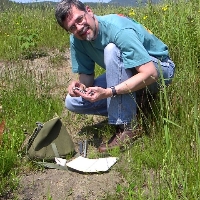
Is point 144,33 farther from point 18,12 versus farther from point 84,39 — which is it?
point 18,12

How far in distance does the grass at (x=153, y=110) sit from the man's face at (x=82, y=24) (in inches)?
27.0

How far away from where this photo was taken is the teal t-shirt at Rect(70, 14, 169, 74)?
2.59m

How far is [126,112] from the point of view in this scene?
282 centimetres

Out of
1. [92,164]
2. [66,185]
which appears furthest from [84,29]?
[66,185]

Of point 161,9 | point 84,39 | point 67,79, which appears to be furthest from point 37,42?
point 84,39

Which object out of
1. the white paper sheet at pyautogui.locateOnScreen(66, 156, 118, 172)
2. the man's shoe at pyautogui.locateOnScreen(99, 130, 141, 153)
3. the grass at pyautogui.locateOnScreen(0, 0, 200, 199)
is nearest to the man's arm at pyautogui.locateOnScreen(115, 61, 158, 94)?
the grass at pyautogui.locateOnScreen(0, 0, 200, 199)

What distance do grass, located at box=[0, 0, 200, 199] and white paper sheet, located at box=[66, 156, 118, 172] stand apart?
0.08 metres

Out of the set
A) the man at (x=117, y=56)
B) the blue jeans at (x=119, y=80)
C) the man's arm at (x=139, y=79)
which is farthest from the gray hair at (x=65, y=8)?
the man's arm at (x=139, y=79)

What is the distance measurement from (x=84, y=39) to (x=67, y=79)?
1745 mm

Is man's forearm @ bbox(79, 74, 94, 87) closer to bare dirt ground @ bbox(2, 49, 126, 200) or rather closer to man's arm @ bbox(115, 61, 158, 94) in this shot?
man's arm @ bbox(115, 61, 158, 94)

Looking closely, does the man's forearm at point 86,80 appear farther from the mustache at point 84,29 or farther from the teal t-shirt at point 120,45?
the mustache at point 84,29

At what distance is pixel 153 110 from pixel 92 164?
A: 67cm

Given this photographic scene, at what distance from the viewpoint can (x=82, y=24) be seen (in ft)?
8.62

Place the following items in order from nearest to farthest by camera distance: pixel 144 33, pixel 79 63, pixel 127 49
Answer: pixel 127 49, pixel 144 33, pixel 79 63
